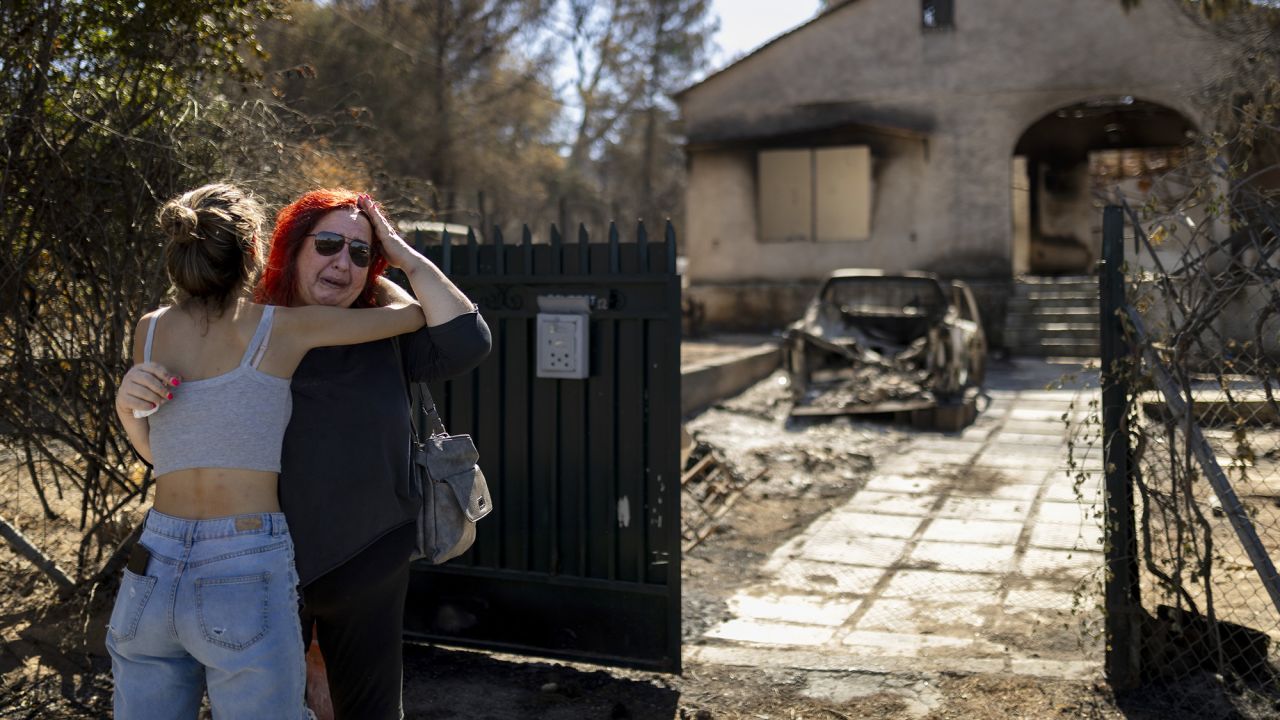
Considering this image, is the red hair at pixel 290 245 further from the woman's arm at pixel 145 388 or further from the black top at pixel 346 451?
the woman's arm at pixel 145 388

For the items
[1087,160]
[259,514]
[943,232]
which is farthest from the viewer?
[1087,160]

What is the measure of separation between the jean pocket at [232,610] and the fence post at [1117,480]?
291cm

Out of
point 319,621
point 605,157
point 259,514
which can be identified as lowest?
point 319,621

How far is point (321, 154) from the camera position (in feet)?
18.0

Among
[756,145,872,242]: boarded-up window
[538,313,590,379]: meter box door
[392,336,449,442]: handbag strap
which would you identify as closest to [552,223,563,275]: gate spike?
[538,313,590,379]: meter box door

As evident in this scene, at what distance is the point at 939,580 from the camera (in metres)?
5.80

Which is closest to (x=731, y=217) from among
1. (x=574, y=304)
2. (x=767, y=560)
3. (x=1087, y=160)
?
(x=1087, y=160)

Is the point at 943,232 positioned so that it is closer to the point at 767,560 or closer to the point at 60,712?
the point at 767,560

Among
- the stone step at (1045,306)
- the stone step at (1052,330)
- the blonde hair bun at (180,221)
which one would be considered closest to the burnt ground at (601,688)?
the blonde hair bun at (180,221)

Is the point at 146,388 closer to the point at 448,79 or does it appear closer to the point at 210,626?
the point at 210,626

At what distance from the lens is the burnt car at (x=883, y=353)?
1133cm

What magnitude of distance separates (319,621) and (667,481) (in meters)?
1.80

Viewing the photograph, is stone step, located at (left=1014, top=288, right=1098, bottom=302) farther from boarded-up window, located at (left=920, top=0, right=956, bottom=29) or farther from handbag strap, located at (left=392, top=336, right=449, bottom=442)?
handbag strap, located at (left=392, top=336, right=449, bottom=442)

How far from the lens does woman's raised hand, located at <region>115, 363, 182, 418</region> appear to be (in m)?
2.24
